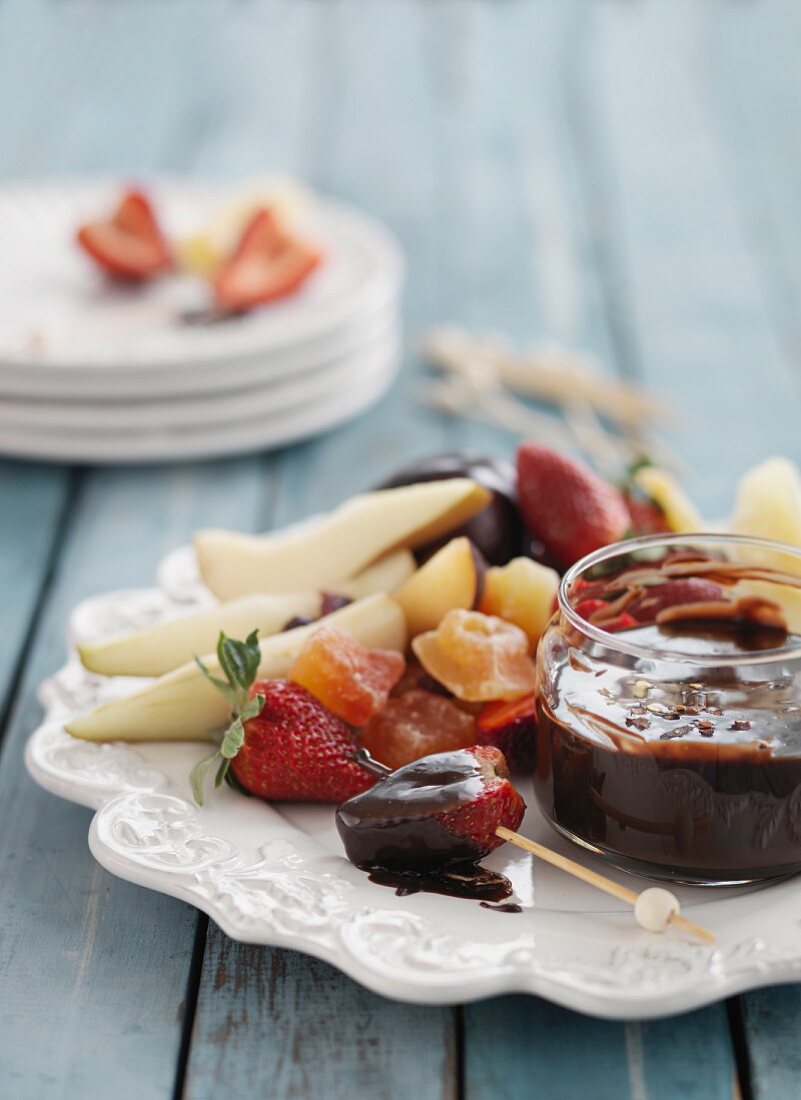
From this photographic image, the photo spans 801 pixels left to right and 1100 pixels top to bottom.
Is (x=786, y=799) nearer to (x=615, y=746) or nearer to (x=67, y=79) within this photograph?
(x=615, y=746)

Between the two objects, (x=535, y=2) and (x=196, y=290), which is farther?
(x=535, y=2)

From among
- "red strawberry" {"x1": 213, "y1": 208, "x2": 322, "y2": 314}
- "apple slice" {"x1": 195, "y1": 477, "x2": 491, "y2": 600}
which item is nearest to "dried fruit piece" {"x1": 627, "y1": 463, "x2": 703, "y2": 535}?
"apple slice" {"x1": 195, "y1": 477, "x2": 491, "y2": 600}

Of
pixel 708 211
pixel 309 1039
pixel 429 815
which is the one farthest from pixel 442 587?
pixel 708 211

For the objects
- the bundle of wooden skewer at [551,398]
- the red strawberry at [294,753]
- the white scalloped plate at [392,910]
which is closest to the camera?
the white scalloped plate at [392,910]

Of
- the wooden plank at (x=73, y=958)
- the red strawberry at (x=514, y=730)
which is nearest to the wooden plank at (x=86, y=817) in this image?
the wooden plank at (x=73, y=958)

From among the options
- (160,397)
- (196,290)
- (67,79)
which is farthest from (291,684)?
(67,79)

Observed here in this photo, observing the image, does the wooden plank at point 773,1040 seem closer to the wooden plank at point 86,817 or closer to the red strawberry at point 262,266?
the wooden plank at point 86,817
